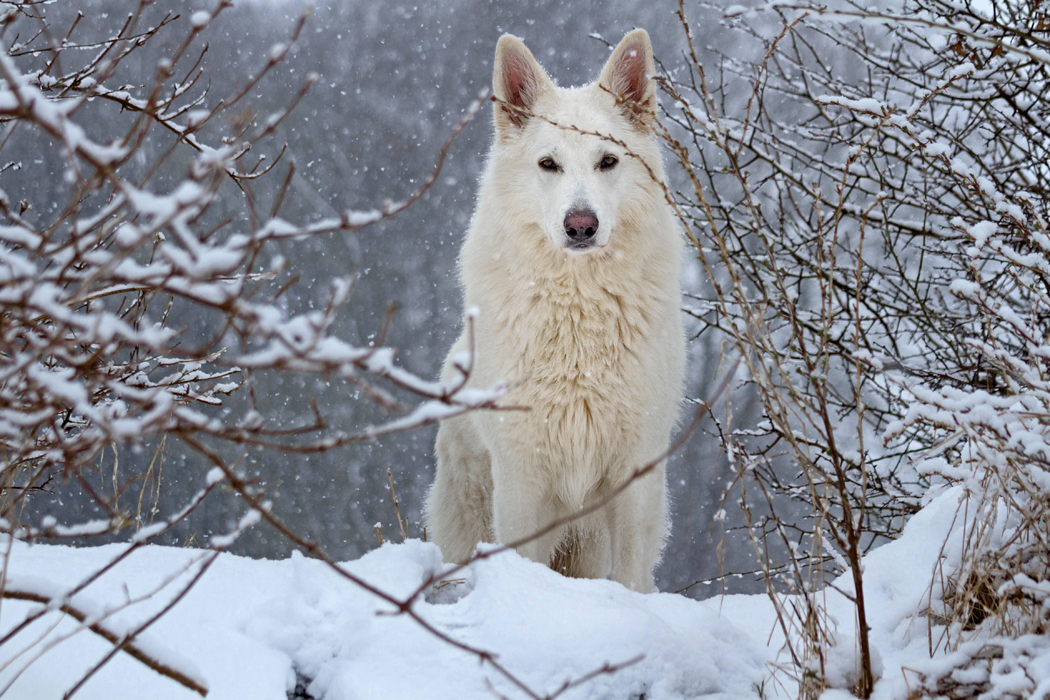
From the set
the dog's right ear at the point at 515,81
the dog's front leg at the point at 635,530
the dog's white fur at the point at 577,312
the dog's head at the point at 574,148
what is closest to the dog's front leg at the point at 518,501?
the dog's white fur at the point at 577,312

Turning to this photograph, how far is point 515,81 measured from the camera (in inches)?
139

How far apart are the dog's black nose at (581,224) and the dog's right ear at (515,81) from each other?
2.44 feet

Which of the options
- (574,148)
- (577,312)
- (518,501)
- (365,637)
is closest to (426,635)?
(365,637)

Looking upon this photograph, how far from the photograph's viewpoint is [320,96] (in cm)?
2172

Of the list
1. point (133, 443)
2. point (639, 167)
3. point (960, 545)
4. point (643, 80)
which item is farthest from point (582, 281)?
point (133, 443)

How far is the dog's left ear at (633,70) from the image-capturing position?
3297mm

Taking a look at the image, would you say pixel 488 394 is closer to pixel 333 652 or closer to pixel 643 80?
pixel 333 652

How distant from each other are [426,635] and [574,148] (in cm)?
220

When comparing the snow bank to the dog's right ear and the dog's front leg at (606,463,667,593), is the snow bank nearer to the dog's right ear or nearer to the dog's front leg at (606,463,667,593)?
the dog's front leg at (606,463,667,593)

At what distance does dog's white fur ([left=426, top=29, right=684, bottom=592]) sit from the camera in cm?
314

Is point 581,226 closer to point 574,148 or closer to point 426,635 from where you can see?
point 574,148

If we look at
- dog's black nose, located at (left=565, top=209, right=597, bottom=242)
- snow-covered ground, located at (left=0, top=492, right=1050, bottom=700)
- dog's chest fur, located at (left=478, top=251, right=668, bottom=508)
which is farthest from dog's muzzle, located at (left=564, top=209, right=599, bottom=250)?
snow-covered ground, located at (left=0, top=492, right=1050, bottom=700)

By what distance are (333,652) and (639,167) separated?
2.49 m

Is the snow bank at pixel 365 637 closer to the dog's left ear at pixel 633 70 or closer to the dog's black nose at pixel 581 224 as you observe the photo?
the dog's black nose at pixel 581 224
